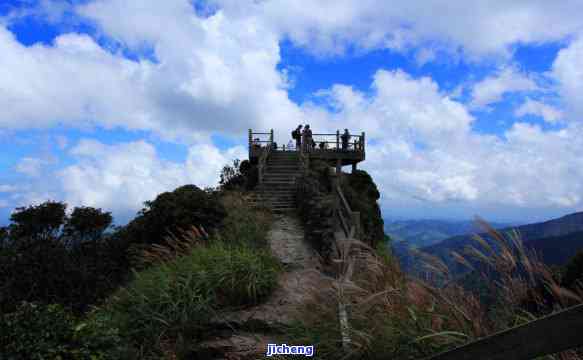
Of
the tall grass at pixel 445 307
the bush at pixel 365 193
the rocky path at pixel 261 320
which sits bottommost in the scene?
the rocky path at pixel 261 320

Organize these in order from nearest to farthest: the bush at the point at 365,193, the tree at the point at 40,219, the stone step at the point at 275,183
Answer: the tree at the point at 40,219
the stone step at the point at 275,183
the bush at the point at 365,193

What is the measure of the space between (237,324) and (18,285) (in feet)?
16.0

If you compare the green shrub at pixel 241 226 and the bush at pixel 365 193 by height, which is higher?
→ the bush at pixel 365 193

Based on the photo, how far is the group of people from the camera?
23531mm

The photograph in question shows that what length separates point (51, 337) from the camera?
3896 mm

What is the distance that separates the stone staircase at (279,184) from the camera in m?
16.1

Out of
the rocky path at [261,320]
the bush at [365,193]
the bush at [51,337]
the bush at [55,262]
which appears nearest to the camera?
the bush at [51,337]

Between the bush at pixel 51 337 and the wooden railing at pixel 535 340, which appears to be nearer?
the wooden railing at pixel 535 340

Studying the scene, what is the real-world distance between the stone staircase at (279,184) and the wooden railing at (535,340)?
12.8 m

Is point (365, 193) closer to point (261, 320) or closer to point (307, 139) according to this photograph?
point (307, 139)

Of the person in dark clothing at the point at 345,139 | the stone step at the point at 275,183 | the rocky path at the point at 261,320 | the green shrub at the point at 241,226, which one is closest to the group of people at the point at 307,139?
the person in dark clothing at the point at 345,139

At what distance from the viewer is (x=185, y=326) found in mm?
4688

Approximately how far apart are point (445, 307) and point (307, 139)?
21067mm

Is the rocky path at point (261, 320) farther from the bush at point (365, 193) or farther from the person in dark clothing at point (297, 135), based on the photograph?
the person in dark clothing at point (297, 135)
